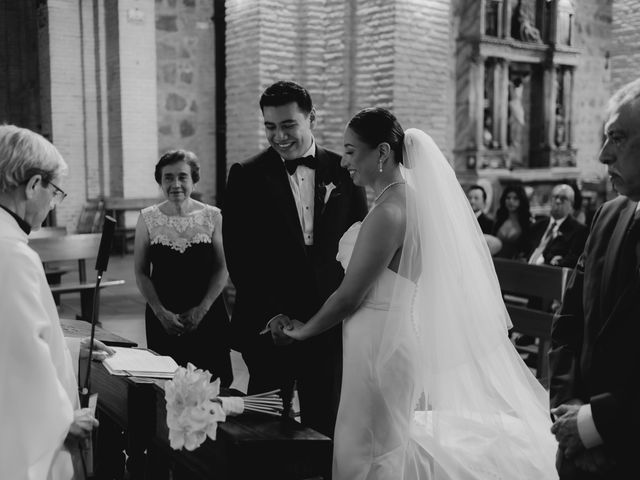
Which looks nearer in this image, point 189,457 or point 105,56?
point 189,457

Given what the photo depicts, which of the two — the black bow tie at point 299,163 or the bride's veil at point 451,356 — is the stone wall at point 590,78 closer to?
the bride's veil at point 451,356

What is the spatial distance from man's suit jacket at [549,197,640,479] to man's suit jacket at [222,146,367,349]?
129 cm

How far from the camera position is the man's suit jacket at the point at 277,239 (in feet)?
10.7

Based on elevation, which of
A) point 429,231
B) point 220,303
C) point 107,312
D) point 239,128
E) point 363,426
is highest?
point 239,128

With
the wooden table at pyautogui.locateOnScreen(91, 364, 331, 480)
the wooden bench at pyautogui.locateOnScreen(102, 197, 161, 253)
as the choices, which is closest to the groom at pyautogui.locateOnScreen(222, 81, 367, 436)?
the wooden table at pyautogui.locateOnScreen(91, 364, 331, 480)

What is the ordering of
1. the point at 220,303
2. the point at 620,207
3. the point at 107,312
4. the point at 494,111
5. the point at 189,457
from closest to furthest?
the point at 620,207, the point at 189,457, the point at 220,303, the point at 107,312, the point at 494,111

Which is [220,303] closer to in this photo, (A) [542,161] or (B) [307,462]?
(B) [307,462]

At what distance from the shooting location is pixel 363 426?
2871mm

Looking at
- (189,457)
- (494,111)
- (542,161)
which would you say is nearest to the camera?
(189,457)

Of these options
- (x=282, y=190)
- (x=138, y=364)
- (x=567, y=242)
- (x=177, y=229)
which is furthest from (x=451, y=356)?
(x=567, y=242)

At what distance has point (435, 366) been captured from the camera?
2986 mm

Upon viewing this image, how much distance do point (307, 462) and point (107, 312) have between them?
5.84m

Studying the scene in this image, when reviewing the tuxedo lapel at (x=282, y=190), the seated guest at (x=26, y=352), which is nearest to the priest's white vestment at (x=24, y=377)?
the seated guest at (x=26, y=352)

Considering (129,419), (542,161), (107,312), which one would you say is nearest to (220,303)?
(129,419)
